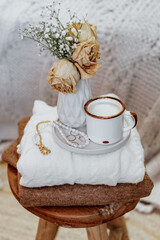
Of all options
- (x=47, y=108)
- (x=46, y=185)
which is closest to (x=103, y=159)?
(x=46, y=185)

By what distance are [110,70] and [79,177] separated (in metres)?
0.55

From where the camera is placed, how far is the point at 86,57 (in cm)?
58

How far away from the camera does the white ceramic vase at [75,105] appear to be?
65 cm

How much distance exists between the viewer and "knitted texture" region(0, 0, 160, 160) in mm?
1031

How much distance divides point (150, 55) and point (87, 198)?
0.59 m

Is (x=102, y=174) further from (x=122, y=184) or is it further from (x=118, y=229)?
(x=118, y=229)

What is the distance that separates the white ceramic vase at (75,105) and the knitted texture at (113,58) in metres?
0.43

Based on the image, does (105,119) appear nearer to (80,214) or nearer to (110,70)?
(80,214)

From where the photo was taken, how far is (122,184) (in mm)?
654

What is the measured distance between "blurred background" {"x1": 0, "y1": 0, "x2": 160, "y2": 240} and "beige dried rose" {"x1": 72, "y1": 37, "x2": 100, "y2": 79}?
0.46m

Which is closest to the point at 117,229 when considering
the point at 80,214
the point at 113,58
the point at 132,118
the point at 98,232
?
the point at 98,232

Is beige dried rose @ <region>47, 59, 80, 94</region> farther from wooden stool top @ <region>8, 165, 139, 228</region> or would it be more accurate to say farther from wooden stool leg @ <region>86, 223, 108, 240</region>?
wooden stool leg @ <region>86, 223, 108, 240</region>

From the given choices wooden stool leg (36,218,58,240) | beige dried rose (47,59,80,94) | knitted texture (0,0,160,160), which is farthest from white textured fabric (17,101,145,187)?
knitted texture (0,0,160,160)

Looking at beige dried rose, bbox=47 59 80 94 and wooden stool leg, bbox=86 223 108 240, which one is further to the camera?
wooden stool leg, bbox=86 223 108 240
